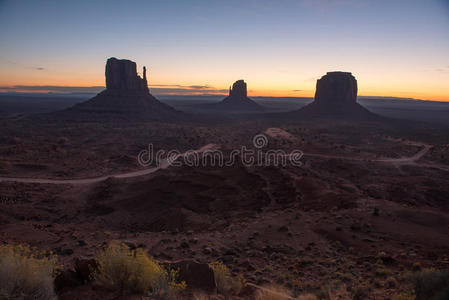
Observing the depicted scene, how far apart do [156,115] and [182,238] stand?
88120 mm

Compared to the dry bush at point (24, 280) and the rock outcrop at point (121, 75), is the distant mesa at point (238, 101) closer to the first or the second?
the rock outcrop at point (121, 75)

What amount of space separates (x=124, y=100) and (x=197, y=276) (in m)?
101

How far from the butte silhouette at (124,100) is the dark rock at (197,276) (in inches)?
3411

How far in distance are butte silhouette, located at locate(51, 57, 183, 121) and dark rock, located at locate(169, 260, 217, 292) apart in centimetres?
8664

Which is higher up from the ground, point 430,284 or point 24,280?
point 24,280

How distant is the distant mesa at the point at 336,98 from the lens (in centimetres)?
11025

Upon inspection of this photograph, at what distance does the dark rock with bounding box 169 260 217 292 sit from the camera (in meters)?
7.08

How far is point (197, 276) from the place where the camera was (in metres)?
7.30

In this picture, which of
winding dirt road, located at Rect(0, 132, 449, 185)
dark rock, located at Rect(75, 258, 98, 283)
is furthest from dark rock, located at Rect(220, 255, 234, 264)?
winding dirt road, located at Rect(0, 132, 449, 185)

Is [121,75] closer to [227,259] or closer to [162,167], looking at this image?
[162,167]

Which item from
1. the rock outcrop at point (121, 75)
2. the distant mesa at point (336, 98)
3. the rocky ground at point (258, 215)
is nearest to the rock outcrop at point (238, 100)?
the distant mesa at point (336, 98)

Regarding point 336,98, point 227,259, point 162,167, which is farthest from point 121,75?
point 227,259

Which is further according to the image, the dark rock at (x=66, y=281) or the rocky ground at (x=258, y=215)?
the rocky ground at (x=258, y=215)

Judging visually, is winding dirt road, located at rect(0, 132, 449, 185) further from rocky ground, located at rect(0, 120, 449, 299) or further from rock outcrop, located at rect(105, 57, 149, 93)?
rock outcrop, located at rect(105, 57, 149, 93)
